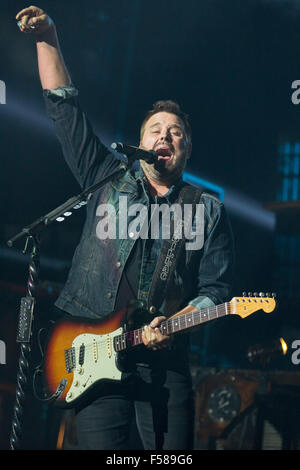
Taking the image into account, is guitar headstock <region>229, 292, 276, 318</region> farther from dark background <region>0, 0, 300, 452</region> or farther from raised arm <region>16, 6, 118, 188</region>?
dark background <region>0, 0, 300, 452</region>

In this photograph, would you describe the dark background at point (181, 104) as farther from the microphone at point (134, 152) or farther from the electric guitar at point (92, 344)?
the microphone at point (134, 152)

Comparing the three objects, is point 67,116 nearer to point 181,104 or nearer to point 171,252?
point 171,252

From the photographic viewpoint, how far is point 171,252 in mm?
2914

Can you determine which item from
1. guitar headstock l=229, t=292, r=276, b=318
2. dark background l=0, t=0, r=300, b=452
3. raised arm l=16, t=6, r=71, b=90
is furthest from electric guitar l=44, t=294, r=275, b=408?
dark background l=0, t=0, r=300, b=452

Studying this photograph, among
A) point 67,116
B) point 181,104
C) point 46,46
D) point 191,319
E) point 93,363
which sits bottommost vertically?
point 93,363

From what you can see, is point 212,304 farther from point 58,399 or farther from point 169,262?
point 58,399

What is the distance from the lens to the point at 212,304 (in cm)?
279

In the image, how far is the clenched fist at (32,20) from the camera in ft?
9.37

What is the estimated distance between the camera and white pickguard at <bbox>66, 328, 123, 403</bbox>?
2793 millimetres

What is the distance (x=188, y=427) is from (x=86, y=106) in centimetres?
345

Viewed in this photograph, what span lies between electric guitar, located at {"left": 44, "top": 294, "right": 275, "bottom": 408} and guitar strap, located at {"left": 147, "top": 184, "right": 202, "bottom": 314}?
5.6 inches

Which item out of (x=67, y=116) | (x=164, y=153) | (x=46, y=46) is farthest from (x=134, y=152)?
(x=46, y=46)

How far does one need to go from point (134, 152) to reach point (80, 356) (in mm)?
1047

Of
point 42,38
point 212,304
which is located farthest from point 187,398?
point 42,38
